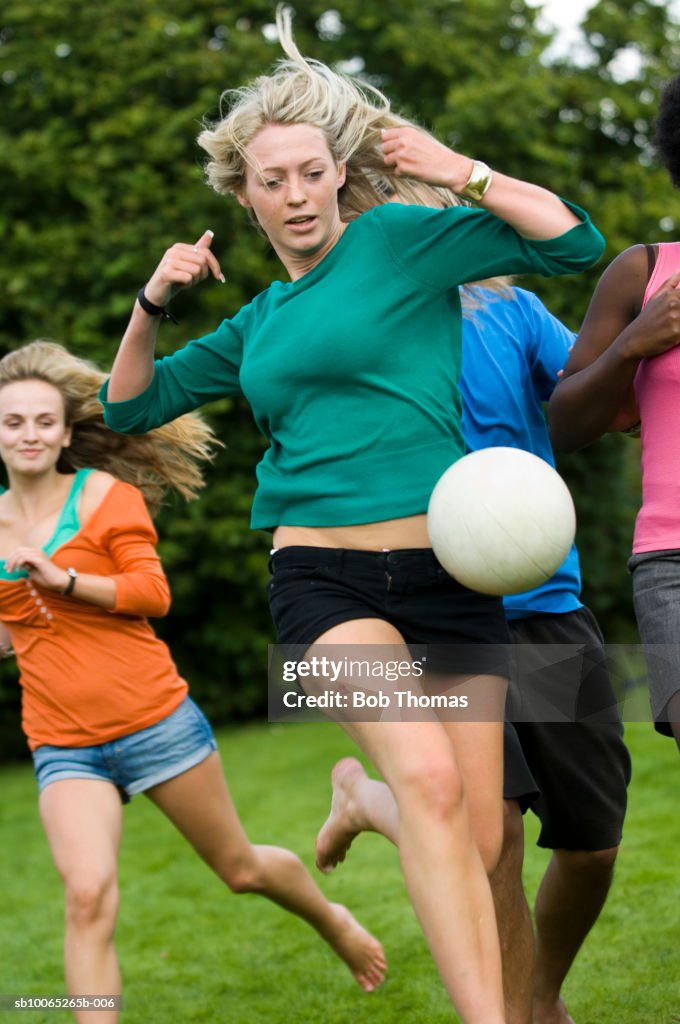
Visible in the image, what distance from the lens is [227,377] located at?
13.1ft

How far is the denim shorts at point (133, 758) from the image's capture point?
14.8 feet

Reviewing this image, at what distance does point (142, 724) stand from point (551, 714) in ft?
4.20

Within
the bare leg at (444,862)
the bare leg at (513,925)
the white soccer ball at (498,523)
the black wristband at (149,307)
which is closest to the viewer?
the bare leg at (444,862)

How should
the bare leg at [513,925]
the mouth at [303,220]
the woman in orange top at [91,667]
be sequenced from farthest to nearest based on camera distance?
the woman in orange top at [91,667] → the bare leg at [513,925] → the mouth at [303,220]

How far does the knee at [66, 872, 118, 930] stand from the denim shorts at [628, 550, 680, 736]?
1692 mm

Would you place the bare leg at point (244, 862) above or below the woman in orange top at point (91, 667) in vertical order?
below

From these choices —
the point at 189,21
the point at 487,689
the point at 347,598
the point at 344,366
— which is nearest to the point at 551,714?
the point at 487,689

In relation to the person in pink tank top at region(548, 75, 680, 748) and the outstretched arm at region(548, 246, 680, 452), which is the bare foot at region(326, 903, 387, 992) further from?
the outstretched arm at region(548, 246, 680, 452)

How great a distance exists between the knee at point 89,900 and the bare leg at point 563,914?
51.5 inches

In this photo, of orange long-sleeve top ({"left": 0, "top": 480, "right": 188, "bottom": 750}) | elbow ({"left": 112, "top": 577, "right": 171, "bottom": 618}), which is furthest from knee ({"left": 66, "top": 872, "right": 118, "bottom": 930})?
elbow ({"left": 112, "top": 577, "right": 171, "bottom": 618})

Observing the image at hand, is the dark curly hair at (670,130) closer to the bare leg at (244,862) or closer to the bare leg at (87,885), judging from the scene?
the bare leg at (244,862)

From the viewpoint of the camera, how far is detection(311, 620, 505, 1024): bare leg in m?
3.12

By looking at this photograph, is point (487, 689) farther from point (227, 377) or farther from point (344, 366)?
point (227, 377)

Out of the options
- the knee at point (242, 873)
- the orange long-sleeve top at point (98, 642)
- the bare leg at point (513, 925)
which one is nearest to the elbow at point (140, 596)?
the orange long-sleeve top at point (98, 642)
